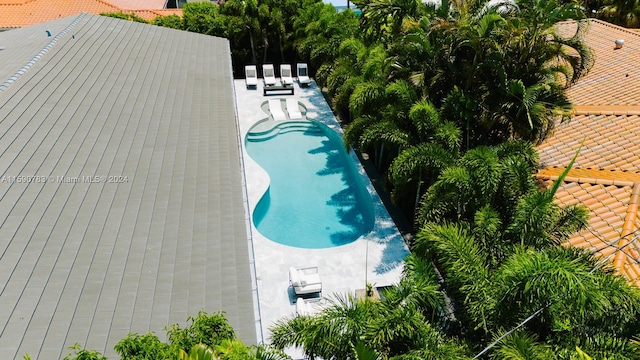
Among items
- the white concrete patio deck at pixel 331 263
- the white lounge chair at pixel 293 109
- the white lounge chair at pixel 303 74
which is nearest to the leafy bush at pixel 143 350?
the white concrete patio deck at pixel 331 263

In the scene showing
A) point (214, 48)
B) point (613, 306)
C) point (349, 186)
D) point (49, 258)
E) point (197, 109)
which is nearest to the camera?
point (613, 306)

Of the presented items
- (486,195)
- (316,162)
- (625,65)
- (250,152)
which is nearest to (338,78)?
(316,162)

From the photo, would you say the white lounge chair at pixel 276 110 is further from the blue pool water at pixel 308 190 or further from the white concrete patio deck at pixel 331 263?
the white concrete patio deck at pixel 331 263

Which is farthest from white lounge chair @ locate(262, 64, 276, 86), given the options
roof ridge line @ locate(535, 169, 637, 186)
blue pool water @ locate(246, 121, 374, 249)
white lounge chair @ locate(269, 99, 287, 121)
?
roof ridge line @ locate(535, 169, 637, 186)

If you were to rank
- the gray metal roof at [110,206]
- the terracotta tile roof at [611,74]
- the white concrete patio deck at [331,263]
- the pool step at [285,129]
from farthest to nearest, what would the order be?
the pool step at [285,129] < the terracotta tile roof at [611,74] < the white concrete patio deck at [331,263] < the gray metal roof at [110,206]

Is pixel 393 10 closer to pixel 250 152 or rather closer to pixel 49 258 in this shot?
pixel 250 152

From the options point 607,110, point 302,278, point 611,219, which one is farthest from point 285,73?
point 611,219

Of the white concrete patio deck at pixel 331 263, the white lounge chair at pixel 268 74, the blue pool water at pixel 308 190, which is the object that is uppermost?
the white lounge chair at pixel 268 74
